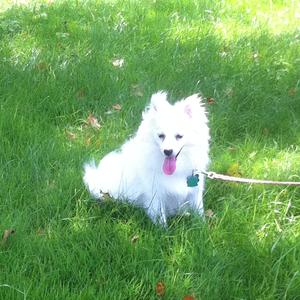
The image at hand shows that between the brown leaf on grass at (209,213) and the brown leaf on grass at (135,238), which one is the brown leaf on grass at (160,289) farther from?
the brown leaf on grass at (209,213)

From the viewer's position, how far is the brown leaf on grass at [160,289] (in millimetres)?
2355

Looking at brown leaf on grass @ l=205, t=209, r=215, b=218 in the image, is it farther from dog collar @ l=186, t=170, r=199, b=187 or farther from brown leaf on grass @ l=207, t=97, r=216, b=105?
brown leaf on grass @ l=207, t=97, r=216, b=105

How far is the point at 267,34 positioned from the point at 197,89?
1.50 metres

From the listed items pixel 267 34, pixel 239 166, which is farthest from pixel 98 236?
pixel 267 34

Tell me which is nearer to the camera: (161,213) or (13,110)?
(161,213)

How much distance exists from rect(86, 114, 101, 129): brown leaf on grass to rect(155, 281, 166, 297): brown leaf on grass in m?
1.82

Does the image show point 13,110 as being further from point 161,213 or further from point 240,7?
point 240,7

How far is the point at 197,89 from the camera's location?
173 inches

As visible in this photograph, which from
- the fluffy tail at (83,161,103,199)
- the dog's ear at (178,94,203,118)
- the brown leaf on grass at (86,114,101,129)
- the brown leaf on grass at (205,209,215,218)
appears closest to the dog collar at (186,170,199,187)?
the brown leaf on grass at (205,209,215,218)

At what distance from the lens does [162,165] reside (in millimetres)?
2891

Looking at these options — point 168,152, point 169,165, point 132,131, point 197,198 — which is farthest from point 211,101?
point 168,152

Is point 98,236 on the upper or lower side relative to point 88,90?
lower

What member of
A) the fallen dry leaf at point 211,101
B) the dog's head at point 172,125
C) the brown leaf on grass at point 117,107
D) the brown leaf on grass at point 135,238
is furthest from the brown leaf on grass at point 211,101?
the brown leaf on grass at point 135,238

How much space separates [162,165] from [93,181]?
501 millimetres
